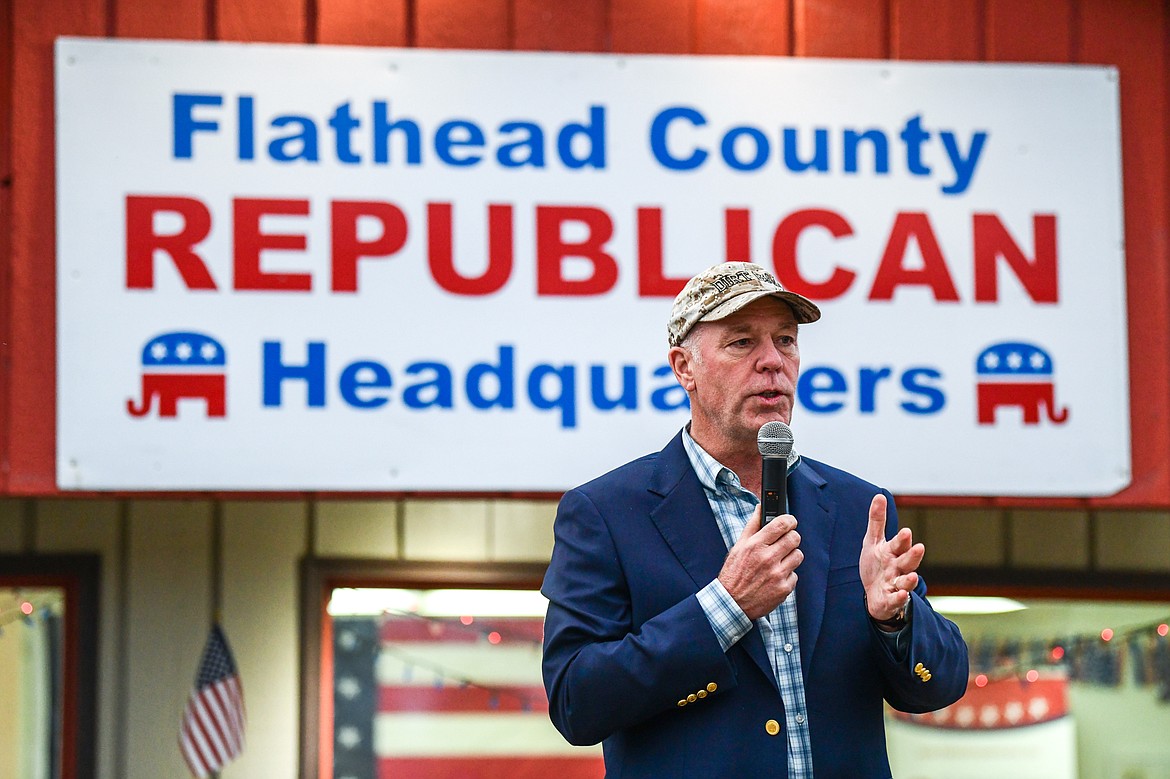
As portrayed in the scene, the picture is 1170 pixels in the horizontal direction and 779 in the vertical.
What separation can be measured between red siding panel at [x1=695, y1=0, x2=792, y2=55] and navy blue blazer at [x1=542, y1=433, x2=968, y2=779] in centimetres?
233

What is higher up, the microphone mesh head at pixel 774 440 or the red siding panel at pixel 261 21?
the red siding panel at pixel 261 21

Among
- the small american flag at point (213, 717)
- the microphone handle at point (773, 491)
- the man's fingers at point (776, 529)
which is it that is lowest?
the small american flag at point (213, 717)

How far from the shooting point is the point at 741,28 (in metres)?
4.46

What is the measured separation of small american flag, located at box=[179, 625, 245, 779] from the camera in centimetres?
484

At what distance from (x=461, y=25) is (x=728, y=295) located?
2.23 metres

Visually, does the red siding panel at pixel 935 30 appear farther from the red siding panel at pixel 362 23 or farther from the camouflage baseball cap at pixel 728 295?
the camouflage baseball cap at pixel 728 295

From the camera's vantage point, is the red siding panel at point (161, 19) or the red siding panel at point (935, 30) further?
the red siding panel at point (935, 30)

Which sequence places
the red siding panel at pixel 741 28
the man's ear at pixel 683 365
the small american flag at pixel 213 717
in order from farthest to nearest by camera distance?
the small american flag at pixel 213 717 → the red siding panel at pixel 741 28 → the man's ear at pixel 683 365

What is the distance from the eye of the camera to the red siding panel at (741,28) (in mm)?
4449

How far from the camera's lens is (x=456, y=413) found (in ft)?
13.6

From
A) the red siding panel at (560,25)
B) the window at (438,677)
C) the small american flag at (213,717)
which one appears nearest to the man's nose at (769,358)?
the red siding panel at (560,25)

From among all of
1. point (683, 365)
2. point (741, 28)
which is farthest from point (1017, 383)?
point (683, 365)

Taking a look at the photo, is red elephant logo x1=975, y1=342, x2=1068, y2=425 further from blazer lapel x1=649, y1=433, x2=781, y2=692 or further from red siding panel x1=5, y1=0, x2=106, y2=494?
red siding panel x1=5, y1=0, x2=106, y2=494

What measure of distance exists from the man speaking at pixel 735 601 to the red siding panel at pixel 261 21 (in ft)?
7.32
